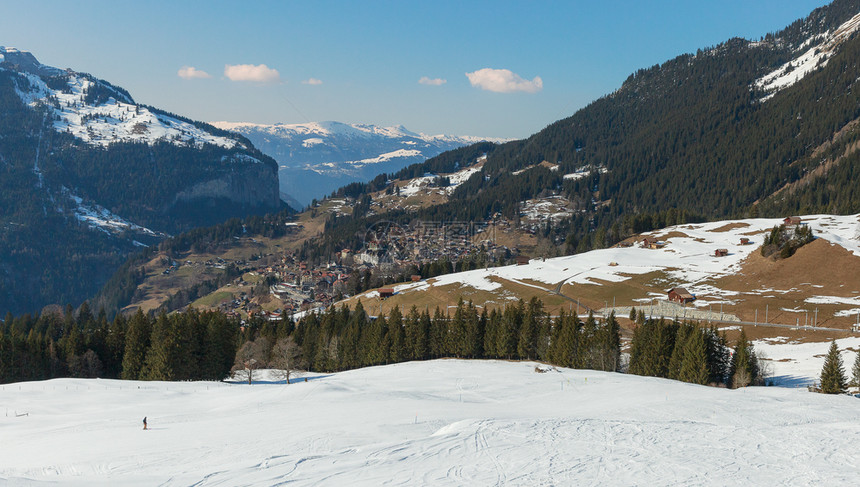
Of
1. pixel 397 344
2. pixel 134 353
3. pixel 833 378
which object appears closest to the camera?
pixel 833 378

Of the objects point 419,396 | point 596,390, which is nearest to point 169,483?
point 419,396

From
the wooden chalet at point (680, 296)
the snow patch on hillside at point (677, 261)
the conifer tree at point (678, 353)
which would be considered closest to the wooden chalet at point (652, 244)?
the snow patch on hillside at point (677, 261)

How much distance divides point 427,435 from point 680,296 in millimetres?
104839

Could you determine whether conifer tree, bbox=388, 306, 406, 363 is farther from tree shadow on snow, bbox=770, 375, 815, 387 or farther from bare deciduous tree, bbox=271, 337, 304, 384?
tree shadow on snow, bbox=770, 375, 815, 387

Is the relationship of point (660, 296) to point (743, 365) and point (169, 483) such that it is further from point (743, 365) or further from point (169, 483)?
point (169, 483)

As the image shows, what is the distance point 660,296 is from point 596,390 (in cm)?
8094

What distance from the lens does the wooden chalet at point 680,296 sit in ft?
399

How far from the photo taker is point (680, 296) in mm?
122812

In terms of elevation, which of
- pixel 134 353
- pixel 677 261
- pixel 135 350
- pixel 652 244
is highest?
pixel 652 244

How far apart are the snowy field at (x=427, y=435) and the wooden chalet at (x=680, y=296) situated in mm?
67734

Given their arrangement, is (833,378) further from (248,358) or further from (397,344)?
(248,358)

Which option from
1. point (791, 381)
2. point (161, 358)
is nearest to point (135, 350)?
point (161, 358)

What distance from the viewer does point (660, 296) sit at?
12875 cm

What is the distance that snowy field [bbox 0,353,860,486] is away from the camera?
28.1 meters
